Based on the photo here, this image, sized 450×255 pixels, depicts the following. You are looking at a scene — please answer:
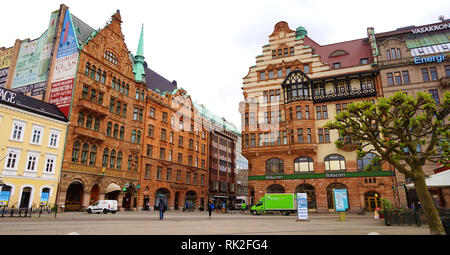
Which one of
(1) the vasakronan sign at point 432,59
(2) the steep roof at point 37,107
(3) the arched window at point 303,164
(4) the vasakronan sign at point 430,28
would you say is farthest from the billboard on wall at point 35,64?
(4) the vasakronan sign at point 430,28

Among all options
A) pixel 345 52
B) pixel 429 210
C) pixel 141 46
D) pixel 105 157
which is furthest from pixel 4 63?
pixel 429 210

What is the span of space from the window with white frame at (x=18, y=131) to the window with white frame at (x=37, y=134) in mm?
1056

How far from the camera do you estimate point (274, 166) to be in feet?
134

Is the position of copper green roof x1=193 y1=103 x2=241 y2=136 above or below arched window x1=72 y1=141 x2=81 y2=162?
above

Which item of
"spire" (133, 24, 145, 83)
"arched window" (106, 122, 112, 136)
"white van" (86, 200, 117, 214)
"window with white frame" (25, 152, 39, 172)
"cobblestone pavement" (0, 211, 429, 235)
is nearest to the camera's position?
"cobblestone pavement" (0, 211, 429, 235)

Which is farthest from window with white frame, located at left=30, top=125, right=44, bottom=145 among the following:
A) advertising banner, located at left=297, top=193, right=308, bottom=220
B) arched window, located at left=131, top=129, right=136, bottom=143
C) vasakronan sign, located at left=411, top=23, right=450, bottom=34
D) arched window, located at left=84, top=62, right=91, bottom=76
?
vasakronan sign, located at left=411, top=23, right=450, bottom=34

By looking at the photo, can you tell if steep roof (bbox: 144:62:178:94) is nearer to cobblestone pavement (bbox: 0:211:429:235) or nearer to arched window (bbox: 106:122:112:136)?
arched window (bbox: 106:122:112:136)

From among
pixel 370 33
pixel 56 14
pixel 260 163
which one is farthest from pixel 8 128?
pixel 370 33

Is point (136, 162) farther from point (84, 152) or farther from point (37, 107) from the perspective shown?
point (37, 107)

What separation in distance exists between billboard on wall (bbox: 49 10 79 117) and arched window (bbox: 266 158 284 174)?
2772 centimetres

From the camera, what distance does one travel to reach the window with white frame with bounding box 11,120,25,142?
2977cm

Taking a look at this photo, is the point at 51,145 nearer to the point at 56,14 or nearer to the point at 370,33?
the point at 56,14

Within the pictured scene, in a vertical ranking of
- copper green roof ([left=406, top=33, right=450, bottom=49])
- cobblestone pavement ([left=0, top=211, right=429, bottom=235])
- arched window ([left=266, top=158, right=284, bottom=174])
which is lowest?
cobblestone pavement ([left=0, top=211, right=429, bottom=235])

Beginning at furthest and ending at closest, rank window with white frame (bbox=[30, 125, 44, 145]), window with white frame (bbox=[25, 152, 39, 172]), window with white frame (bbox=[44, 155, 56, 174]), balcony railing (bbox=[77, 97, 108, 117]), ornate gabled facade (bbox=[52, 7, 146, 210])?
balcony railing (bbox=[77, 97, 108, 117]) < ornate gabled facade (bbox=[52, 7, 146, 210]) < window with white frame (bbox=[44, 155, 56, 174]) < window with white frame (bbox=[30, 125, 44, 145]) < window with white frame (bbox=[25, 152, 39, 172])
